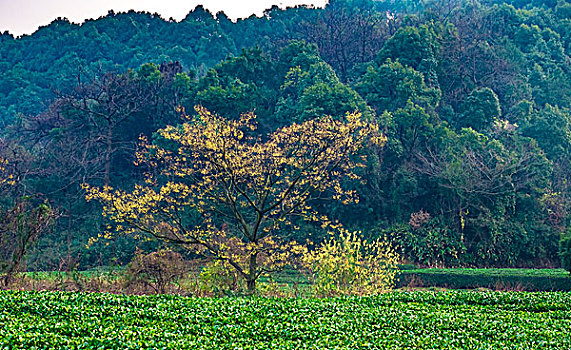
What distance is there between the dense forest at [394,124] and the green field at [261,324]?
261 inches

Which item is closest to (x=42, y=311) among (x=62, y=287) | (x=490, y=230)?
(x=62, y=287)

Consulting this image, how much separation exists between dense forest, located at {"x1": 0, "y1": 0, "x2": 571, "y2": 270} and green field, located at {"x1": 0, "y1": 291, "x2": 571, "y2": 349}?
663cm

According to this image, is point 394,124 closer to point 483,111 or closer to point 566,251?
point 483,111

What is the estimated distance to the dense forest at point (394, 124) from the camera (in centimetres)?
2681

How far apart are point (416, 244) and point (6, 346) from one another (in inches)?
822

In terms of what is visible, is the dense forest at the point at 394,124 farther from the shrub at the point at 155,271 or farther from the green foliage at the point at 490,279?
the shrub at the point at 155,271

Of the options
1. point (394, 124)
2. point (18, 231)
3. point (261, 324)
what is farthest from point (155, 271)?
point (394, 124)

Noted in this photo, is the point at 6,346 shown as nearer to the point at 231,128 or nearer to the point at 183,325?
the point at 183,325

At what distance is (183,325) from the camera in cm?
980

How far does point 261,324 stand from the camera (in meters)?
9.98

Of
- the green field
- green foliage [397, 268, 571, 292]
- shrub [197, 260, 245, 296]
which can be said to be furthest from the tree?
green foliage [397, 268, 571, 292]

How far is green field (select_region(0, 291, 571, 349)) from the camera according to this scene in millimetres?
8852

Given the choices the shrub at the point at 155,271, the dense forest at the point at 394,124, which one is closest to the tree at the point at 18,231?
the dense forest at the point at 394,124

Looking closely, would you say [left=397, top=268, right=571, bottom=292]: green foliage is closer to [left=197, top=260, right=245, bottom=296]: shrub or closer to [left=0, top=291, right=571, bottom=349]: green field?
[left=0, top=291, right=571, bottom=349]: green field
